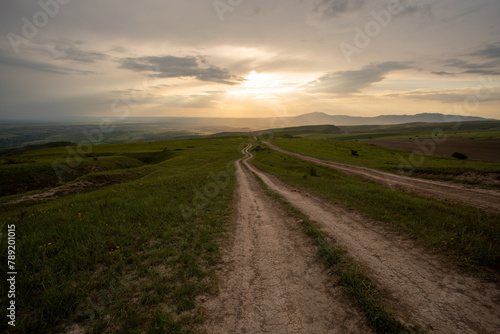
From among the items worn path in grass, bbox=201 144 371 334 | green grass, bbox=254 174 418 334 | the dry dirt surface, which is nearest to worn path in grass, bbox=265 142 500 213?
green grass, bbox=254 174 418 334

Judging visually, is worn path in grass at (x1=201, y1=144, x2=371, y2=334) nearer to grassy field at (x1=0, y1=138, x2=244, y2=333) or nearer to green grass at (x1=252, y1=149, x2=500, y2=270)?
grassy field at (x1=0, y1=138, x2=244, y2=333)

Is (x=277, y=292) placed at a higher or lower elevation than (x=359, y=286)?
lower

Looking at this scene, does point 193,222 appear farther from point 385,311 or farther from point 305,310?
point 385,311

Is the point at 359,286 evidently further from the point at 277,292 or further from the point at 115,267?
the point at 115,267

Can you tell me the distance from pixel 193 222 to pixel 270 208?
581 cm

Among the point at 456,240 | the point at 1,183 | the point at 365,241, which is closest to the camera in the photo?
the point at 456,240

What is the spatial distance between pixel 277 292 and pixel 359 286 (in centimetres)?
246

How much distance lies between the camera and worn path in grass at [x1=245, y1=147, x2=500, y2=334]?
495cm

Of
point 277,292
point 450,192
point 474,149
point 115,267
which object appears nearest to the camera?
point 277,292

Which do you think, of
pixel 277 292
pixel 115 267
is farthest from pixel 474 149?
pixel 115 267

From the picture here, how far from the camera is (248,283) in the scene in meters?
6.58

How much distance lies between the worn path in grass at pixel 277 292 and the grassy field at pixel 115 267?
2.15 feet

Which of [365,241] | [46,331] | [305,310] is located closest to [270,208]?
[365,241]

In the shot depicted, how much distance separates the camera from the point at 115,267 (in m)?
7.13
